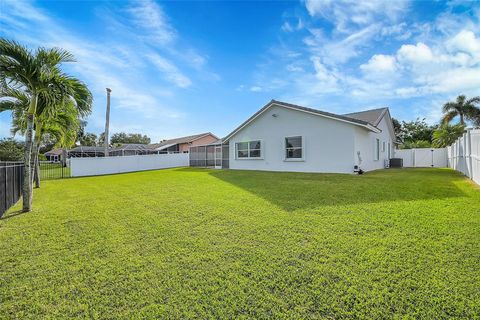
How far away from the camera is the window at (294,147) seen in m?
14.1

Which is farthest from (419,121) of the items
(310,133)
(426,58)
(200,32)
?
(200,32)

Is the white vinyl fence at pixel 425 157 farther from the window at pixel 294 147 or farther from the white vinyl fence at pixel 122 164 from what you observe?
the white vinyl fence at pixel 122 164

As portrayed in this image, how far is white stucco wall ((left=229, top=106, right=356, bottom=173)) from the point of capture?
41.1 ft

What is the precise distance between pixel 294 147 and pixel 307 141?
98cm

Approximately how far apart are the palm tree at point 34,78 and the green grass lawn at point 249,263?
229cm

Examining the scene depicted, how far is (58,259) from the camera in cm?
319

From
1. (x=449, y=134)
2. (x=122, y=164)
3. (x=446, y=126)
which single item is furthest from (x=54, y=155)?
(x=446, y=126)

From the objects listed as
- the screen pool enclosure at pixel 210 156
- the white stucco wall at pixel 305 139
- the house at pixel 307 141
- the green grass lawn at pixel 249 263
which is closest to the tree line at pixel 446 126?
the house at pixel 307 141

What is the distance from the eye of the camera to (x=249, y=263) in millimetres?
2904

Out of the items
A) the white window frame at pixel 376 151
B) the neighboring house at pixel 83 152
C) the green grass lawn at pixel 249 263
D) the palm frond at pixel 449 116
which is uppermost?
the palm frond at pixel 449 116

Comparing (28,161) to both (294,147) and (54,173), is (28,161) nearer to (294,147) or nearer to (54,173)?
(294,147)

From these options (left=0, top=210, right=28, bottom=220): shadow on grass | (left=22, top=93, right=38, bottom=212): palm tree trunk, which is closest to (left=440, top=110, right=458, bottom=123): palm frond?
(left=22, top=93, right=38, bottom=212): palm tree trunk

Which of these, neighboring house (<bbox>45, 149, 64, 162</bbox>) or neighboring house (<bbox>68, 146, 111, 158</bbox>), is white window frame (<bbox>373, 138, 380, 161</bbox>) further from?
neighboring house (<bbox>45, 149, 64, 162</bbox>)

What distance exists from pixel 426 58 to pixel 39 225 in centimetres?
1799
